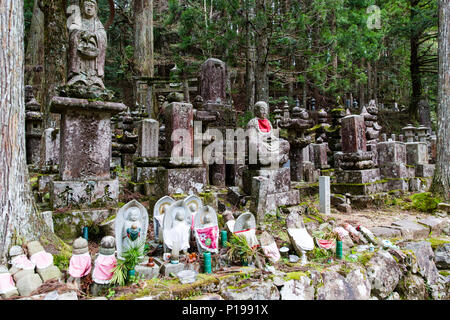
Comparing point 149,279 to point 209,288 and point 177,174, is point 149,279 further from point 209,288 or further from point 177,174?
point 177,174

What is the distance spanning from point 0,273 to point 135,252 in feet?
3.80

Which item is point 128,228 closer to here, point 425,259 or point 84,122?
point 84,122

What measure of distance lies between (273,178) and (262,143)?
72 cm

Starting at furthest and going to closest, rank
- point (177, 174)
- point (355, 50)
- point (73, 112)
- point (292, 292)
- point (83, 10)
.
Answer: point (355, 50) < point (177, 174) < point (83, 10) < point (73, 112) < point (292, 292)

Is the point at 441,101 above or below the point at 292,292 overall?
above

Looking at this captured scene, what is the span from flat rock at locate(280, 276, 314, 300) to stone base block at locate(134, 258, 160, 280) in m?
1.32

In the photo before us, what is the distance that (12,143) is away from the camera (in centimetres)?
312

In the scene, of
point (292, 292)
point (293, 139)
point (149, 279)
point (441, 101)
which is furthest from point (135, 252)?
point (441, 101)

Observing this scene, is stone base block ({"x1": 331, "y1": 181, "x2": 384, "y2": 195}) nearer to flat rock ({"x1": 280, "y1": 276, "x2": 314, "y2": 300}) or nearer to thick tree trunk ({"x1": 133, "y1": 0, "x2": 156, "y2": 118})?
flat rock ({"x1": 280, "y1": 276, "x2": 314, "y2": 300})

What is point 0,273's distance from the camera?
8.30 feet

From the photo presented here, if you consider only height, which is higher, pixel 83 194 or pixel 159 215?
pixel 83 194

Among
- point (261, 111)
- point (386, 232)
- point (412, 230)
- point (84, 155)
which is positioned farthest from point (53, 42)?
point (412, 230)

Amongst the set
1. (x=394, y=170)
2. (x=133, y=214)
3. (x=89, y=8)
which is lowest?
(x=133, y=214)
